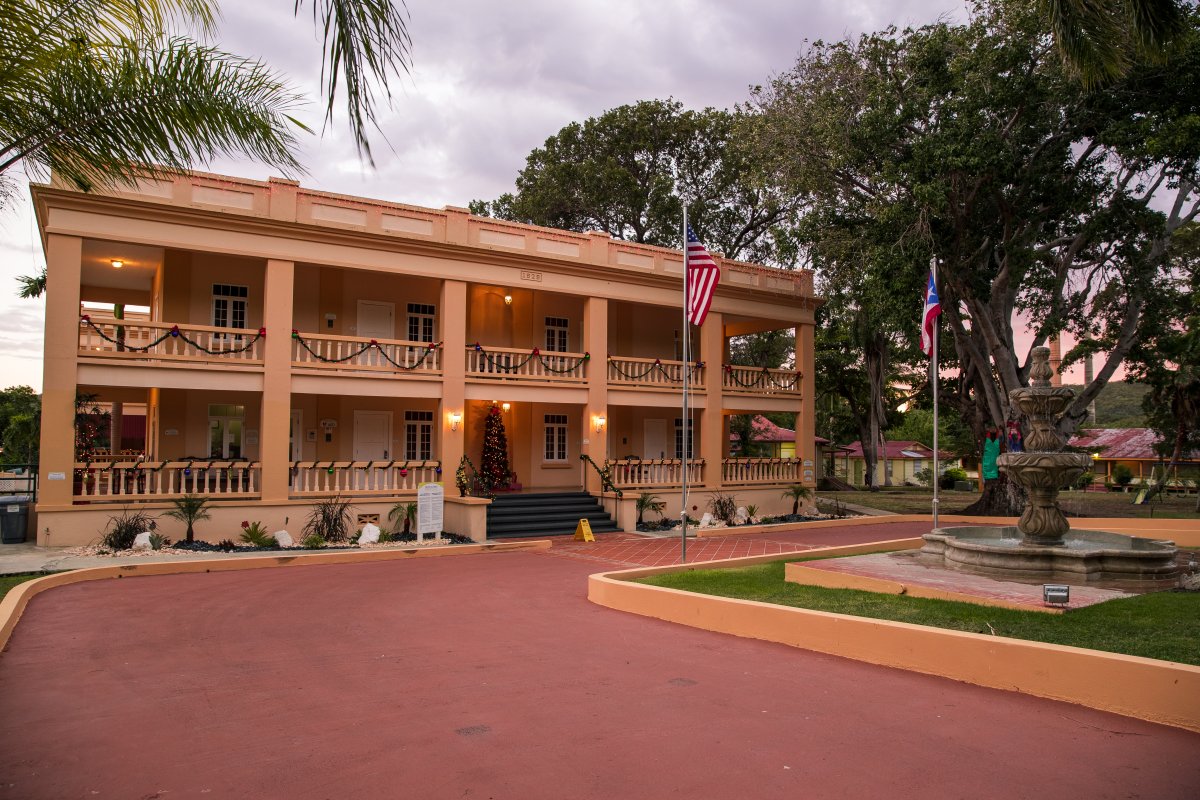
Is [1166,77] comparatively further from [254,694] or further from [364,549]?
[254,694]

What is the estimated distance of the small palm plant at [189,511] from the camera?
15.8 m

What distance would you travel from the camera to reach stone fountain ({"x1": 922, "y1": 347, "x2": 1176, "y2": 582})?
10.3 meters

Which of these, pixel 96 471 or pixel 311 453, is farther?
pixel 311 453

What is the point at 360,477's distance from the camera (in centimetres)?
1852

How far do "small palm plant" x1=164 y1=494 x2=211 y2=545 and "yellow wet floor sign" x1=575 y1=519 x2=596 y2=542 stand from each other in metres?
7.91

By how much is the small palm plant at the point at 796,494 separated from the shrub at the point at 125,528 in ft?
55.2

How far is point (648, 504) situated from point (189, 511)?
1078 centimetres

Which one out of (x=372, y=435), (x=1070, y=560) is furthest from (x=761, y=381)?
(x=1070, y=560)

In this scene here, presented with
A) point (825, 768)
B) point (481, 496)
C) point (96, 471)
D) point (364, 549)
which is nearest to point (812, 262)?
point (481, 496)

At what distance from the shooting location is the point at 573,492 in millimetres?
21562

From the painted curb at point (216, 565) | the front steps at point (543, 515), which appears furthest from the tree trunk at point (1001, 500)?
the painted curb at point (216, 565)

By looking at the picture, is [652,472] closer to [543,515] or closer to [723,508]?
[723,508]

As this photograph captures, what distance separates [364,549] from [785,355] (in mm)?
28610

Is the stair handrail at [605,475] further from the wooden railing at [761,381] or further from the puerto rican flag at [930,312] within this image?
the puerto rican flag at [930,312]
